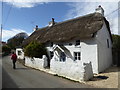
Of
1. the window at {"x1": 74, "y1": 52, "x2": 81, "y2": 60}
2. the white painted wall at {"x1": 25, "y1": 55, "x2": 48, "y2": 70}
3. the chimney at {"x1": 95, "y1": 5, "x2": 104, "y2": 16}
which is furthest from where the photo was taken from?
the chimney at {"x1": 95, "y1": 5, "x2": 104, "y2": 16}

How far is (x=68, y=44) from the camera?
15.1 metres

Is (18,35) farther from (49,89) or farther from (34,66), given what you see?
(49,89)

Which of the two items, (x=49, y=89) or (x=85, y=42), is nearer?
(x=49, y=89)

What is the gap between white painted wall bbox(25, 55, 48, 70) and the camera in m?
14.3

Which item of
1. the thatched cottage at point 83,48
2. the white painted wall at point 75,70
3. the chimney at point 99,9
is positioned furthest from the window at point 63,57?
the chimney at point 99,9

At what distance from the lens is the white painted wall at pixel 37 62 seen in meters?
14.3

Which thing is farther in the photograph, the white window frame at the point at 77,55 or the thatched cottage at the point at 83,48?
the white window frame at the point at 77,55

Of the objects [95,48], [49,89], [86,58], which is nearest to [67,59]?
[86,58]

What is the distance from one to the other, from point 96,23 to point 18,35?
2412 inches

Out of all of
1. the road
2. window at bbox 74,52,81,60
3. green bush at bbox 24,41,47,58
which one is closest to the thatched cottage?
window at bbox 74,52,81,60

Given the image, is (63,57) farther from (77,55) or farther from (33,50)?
(33,50)

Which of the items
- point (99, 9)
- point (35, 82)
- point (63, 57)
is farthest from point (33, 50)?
point (99, 9)

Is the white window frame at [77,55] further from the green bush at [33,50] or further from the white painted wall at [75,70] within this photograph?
the green bush at [33,50]

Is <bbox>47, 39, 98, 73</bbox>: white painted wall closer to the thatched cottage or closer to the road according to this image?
the thatched cottage
